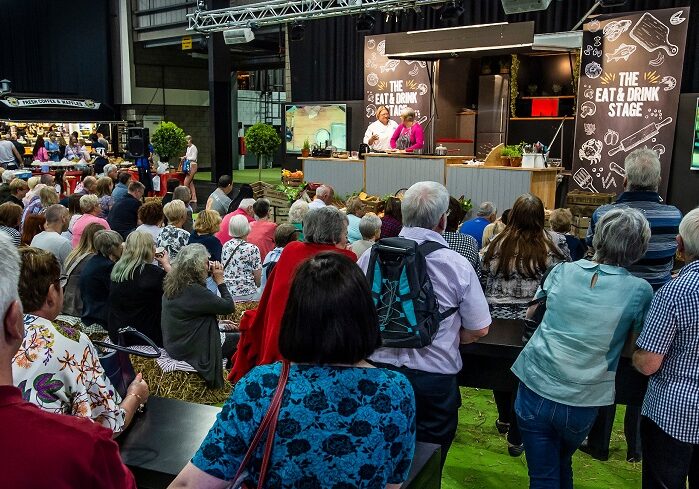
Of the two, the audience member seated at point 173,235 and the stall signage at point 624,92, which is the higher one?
the stall signage at point 624,92

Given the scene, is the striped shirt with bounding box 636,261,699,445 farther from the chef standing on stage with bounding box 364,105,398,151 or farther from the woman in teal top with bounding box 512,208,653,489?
the chef standing on stage with bounding box 364,105,398,151

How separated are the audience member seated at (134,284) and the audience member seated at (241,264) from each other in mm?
1194

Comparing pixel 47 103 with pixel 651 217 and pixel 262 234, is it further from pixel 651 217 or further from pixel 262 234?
pixel 651 217

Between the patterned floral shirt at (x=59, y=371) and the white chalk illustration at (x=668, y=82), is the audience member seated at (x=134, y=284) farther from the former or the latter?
the white chalk illustration at (x=668, y=82)

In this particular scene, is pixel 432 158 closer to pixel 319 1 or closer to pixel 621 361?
pixel 319 1

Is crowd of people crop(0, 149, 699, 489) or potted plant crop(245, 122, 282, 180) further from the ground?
potted plant crop(245, 122, 282, 180)

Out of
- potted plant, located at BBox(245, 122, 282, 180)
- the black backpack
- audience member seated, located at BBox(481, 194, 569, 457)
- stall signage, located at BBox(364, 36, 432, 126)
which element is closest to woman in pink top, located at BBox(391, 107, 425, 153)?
stall signage, located at BBox(364, 36, 432, 126)

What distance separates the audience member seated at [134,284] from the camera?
4094 mm

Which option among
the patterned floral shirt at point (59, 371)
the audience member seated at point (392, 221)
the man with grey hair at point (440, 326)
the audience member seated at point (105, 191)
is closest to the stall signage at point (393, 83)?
the audience member seated at point (105, 191)

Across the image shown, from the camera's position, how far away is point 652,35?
894cm

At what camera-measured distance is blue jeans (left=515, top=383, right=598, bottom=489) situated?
230 cm

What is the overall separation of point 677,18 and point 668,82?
838mm

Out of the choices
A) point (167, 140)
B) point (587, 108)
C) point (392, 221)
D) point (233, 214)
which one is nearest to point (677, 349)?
point (392, 221)

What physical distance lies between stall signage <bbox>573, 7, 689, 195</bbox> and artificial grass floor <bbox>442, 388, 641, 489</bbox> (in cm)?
609
